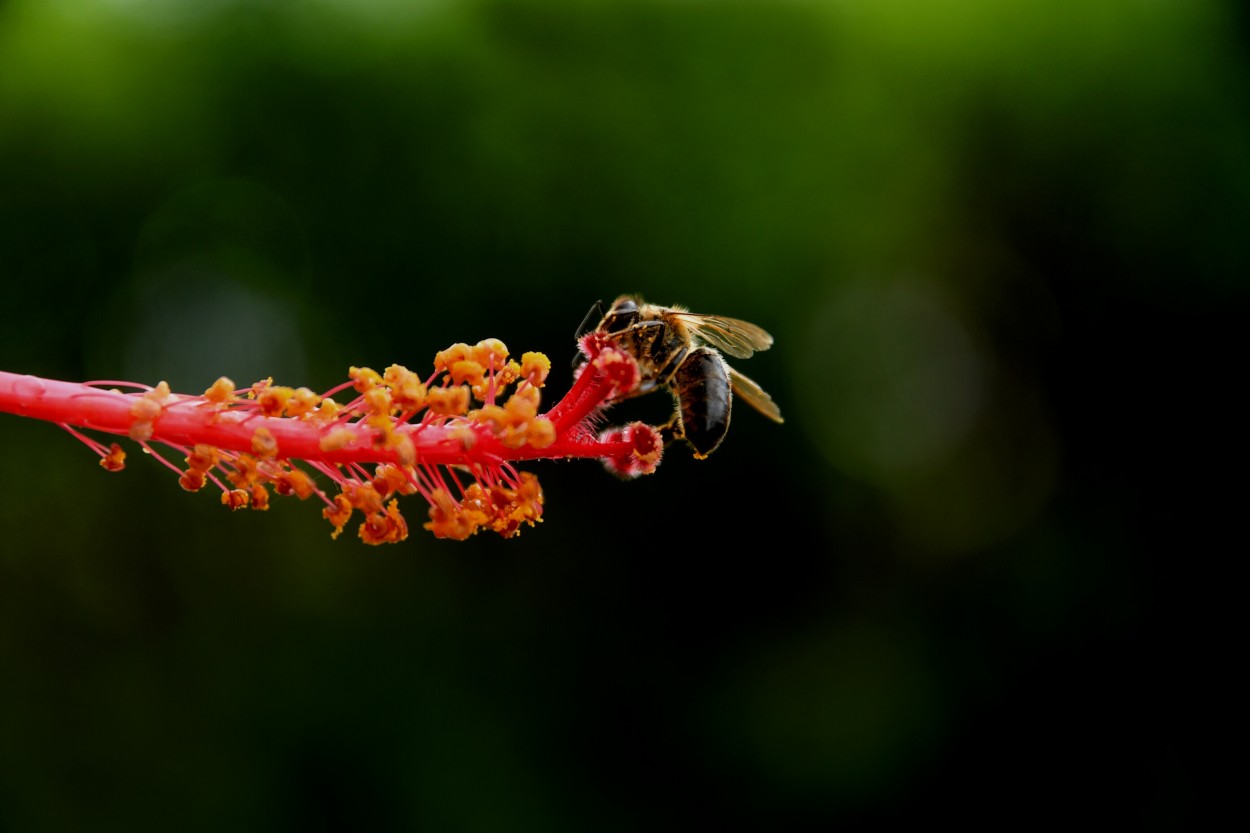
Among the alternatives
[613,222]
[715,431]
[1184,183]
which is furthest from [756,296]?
[715,431]

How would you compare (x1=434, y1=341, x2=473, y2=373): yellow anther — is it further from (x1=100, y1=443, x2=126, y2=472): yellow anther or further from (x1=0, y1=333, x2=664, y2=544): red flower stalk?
(x1=100, y1=443, x2=126, y2=472): yellow anther

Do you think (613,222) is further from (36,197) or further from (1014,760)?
(1014,760)

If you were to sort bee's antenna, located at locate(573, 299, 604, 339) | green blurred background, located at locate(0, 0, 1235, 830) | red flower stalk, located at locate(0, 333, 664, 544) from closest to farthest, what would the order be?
red flower stalk, located at locate(0, 333, 664, 544) < bee's antenna, located at locate(573, 299, 604, 339) < green blurred background, located at locate(0, 0, 1235, 830)

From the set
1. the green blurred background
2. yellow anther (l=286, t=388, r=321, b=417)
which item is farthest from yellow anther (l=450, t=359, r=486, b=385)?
the green blurred background

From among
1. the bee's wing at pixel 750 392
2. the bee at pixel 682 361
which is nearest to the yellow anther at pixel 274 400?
the bee at pixel 682 361

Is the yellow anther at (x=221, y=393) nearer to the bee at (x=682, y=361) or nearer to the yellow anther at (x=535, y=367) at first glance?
the yellow anther at (x=535, y=367)

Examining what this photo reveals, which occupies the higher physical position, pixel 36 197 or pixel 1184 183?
pixel 1184 183
